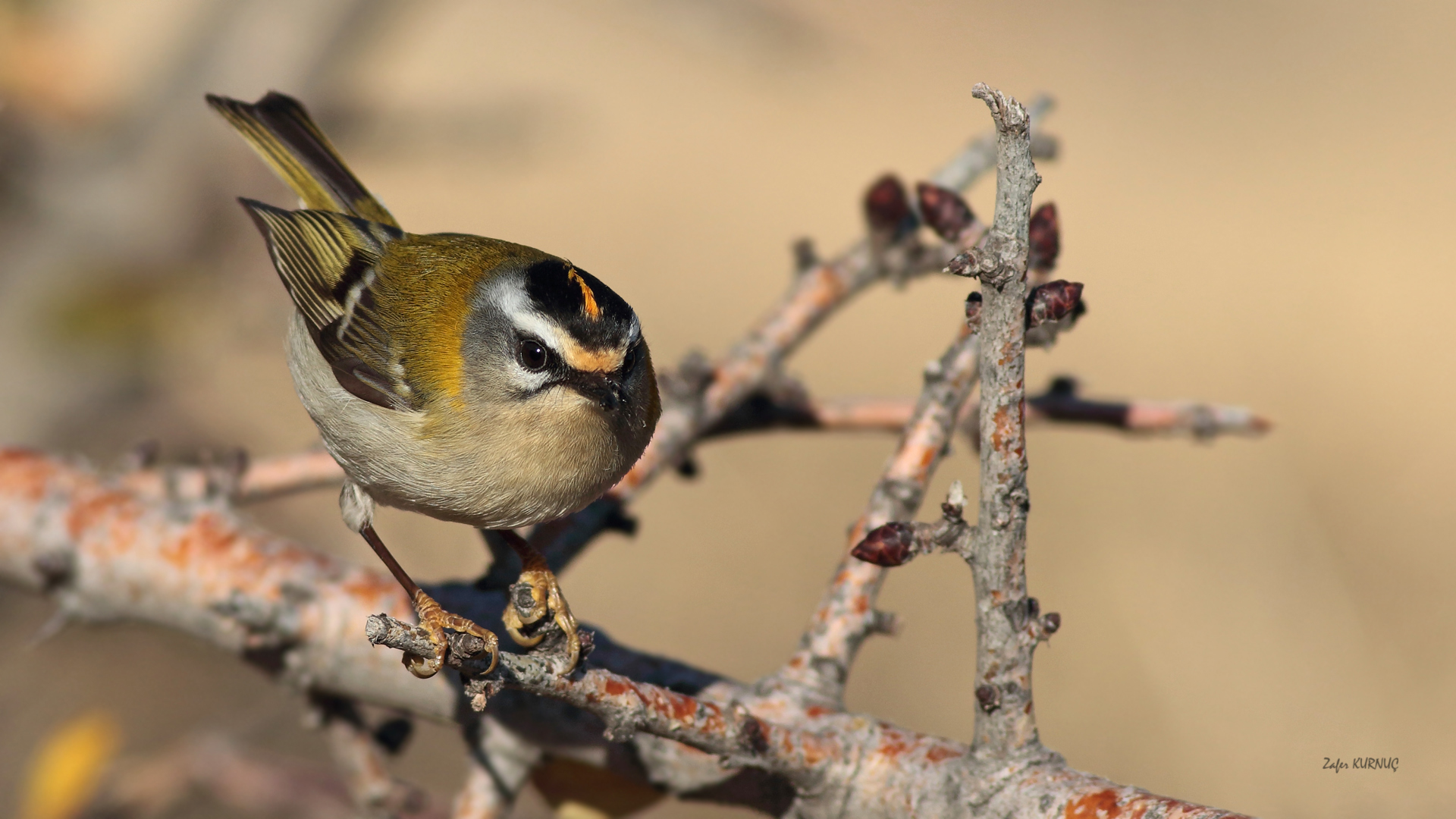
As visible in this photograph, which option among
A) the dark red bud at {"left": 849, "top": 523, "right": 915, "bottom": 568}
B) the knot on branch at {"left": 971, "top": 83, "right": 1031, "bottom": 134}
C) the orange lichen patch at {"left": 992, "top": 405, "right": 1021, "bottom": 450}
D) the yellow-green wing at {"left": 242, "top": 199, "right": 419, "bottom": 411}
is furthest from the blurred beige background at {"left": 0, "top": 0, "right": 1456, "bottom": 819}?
the knot on branch at {"left": 971, "top": 83, "right": 1031, "bottom": 134}

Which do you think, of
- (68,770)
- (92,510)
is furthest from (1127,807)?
(92,510)

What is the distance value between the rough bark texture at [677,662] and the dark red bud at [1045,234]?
21 cm

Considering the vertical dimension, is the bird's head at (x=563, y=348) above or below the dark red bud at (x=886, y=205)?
below

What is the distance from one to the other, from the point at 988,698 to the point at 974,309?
1.90 ft

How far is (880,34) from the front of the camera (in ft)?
32.6

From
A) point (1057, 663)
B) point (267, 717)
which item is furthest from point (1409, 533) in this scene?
point (267, 717)

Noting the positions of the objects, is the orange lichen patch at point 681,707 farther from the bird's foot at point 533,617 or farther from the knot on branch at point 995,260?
the knot on branch at point 995,260

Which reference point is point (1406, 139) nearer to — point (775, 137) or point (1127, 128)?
point (1127, 128)

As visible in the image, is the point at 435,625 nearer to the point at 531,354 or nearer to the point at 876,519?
the point at 531,354

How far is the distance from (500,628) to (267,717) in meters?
1.16

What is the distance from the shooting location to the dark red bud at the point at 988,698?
71.9 inches

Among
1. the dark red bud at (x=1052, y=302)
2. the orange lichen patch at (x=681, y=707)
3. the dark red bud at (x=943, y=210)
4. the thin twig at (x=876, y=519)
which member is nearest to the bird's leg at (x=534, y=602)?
the orange lichen patch at (x=681, y=707)

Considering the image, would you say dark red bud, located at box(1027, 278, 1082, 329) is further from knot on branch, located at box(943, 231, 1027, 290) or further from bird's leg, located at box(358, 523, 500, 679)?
bird's leg, located at box(358, 523, 500, 679)

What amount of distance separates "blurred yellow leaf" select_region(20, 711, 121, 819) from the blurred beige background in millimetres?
368
